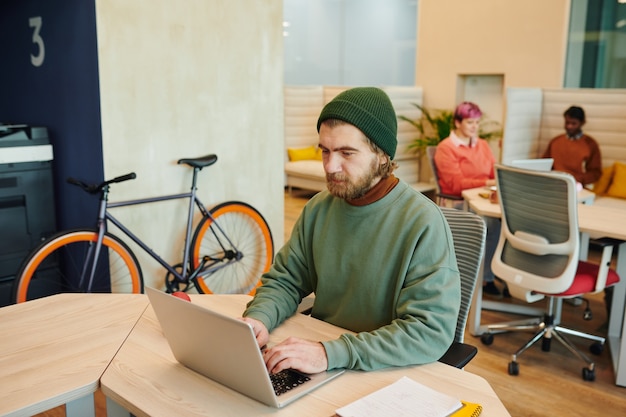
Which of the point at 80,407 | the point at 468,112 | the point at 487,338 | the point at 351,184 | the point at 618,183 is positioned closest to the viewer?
the point at 80,407

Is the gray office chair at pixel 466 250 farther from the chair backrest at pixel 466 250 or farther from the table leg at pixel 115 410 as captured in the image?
the table leg at pixel 115 410

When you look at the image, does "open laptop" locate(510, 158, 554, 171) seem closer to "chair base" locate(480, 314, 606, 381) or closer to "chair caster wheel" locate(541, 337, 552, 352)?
"chair base" locate(480, 314, 606, 381)

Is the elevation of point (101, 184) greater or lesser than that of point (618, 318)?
greater

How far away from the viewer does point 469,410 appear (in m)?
1.27

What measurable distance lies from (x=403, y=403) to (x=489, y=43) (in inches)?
255

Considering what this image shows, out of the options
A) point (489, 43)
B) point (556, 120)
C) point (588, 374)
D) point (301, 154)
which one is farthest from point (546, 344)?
point (301, 154)

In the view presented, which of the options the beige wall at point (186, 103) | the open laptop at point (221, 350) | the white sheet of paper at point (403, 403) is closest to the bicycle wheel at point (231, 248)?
the beige wall at point (186, 103)

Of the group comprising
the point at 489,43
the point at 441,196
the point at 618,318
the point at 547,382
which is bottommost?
the point at 547,382

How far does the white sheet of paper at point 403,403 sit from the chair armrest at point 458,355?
0.88ft

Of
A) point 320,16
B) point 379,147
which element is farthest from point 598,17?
point 379,147

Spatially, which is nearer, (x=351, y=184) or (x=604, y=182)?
(x=351, y=184)

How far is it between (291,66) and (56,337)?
7.74 m

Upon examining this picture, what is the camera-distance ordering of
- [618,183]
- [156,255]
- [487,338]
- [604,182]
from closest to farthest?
[156,255], [487,338], [618,183], [604,182]

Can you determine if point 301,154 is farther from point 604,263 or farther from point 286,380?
point 286,380
